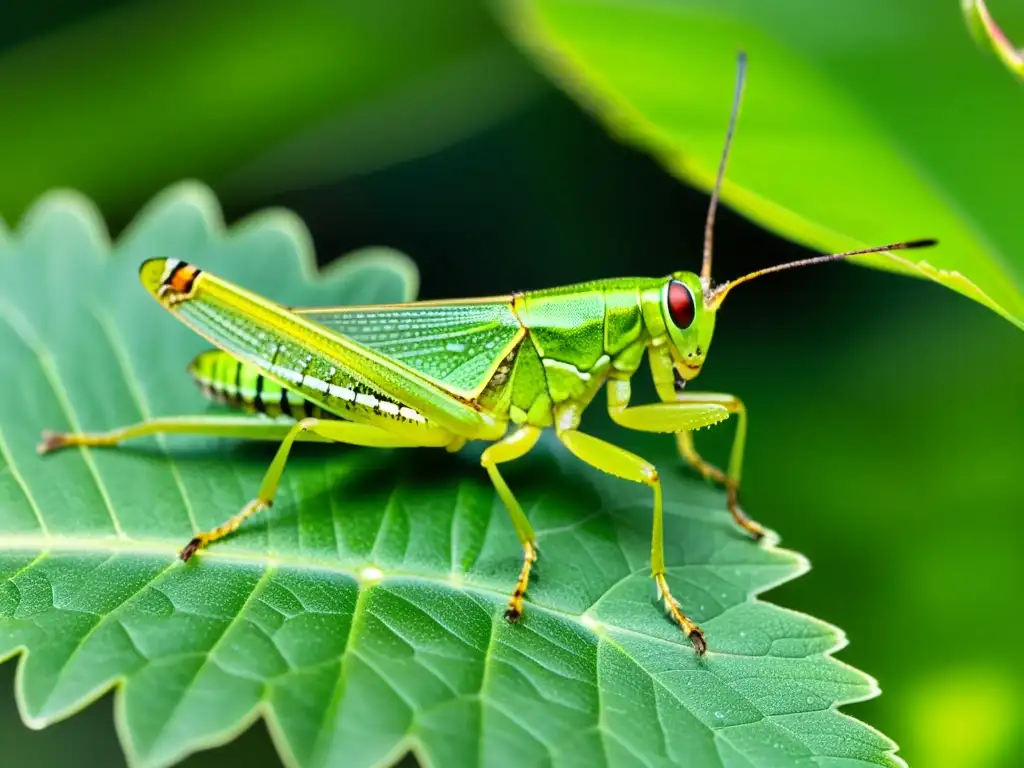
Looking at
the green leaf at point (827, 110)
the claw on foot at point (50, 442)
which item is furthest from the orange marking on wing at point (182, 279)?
the green leaf at point (827, 110)

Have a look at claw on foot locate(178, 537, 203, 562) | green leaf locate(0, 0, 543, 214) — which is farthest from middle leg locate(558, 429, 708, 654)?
green leaf locate(0, 0, 543, 214)

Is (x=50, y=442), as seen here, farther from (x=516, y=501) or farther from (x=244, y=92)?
(x=244, y=92)

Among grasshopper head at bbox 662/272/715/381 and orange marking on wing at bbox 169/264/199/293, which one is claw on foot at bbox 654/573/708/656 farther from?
orange marking on wing at bbox 169/264/199/293

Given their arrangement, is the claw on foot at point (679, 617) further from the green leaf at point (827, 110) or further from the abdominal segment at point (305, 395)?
the green leaf at point (827, 110)

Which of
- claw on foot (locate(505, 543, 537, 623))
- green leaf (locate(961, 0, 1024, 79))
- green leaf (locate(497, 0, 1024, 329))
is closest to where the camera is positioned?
green leaf (locate(961, 0, 1024, 79))

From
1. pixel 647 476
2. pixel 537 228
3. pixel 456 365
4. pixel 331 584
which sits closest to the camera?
pixel 331 584

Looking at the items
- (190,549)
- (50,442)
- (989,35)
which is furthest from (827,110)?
(50,442)
